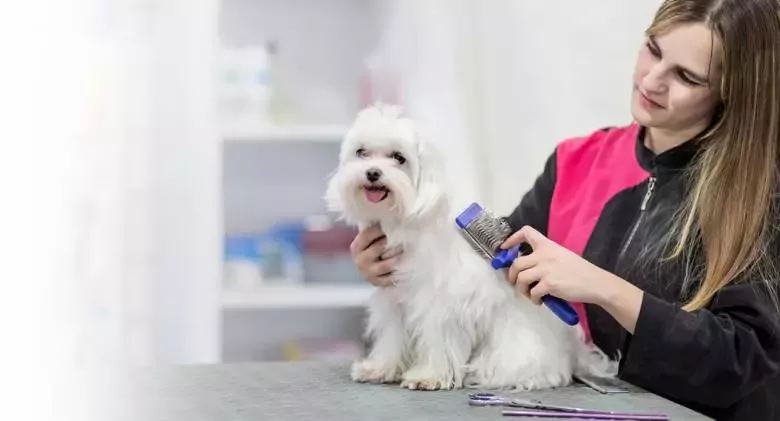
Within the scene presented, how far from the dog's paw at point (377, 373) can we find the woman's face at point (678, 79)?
0.47 metres

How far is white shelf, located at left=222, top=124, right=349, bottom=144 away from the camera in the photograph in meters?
2.14

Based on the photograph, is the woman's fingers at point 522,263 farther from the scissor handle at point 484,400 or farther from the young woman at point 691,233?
the scissor handle at point 484,400

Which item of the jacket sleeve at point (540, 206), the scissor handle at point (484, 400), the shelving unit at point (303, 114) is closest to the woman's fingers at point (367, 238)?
Answer: the scissor handle at point (484, 400)

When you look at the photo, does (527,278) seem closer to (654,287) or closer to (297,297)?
(654,287)

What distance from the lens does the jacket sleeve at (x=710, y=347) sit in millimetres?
991

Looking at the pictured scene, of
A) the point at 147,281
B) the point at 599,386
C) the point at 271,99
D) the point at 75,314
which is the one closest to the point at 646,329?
the point at 599,386

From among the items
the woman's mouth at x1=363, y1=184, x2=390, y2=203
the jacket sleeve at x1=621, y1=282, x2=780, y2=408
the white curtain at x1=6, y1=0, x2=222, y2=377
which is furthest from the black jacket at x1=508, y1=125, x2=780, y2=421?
the white curtain at x1=6, y1=0, x2=222, y2=377

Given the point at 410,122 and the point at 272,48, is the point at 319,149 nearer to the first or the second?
the point at 272,48

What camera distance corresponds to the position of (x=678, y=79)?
1151 mm

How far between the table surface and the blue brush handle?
0.09 meters

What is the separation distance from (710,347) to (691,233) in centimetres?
18

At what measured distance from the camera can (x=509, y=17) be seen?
191cm

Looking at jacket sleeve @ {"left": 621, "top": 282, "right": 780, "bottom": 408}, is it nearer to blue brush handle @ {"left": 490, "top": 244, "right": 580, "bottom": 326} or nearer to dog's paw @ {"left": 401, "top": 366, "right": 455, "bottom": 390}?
blue brush handle @ {"left": 490, "top": 244, "right": 580, "bottom": 326}

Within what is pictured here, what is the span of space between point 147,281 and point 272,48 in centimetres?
69
